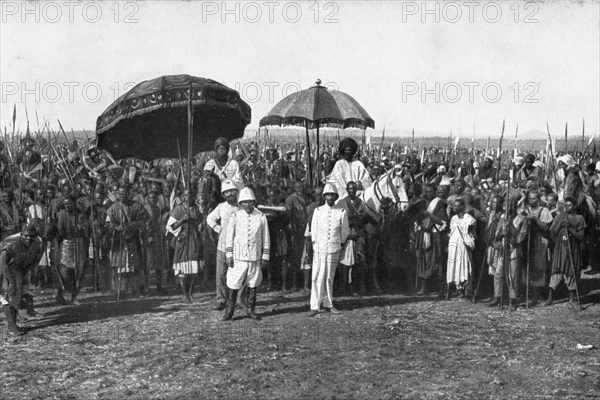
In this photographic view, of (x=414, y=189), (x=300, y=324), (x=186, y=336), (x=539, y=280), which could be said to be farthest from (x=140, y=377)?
(x=414, y=189)

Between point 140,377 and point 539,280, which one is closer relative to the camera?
point 140,377

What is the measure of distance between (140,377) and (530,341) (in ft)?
15.4

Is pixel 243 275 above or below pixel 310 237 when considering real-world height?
below

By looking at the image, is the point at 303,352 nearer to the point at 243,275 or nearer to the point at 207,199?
the point at 243,275

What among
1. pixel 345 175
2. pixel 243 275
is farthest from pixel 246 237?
pixel 345 175

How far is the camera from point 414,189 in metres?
13.9

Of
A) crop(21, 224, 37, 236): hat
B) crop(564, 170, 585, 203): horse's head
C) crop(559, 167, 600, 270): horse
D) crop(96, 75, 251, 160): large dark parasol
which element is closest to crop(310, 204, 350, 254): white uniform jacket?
crop(96, 75, 251, 160): large dark parasol

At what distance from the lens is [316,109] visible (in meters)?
12.8

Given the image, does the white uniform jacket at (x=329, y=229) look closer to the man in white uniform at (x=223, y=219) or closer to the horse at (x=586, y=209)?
the man in white uniform at (x=223, y=219)

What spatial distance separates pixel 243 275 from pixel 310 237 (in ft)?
6.24

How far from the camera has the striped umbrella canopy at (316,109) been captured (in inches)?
502

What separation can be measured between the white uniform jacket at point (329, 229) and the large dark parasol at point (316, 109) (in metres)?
2.98

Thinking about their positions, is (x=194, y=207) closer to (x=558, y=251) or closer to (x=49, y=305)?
(x=49, y=305)

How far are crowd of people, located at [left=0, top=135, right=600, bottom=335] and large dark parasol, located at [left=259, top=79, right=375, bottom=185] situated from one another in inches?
46.6
